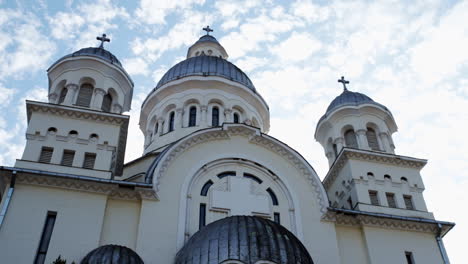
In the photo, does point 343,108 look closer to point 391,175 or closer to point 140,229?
point 391,175

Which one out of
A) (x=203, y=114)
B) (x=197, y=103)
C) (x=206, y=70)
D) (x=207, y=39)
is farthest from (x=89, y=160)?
(x=207, y=39)

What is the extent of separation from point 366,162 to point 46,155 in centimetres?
1276

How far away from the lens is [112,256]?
14.5m

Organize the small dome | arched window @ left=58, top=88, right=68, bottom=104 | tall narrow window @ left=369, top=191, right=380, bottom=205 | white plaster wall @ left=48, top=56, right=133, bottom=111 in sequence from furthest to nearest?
the small dome, white plaster wall @ left=48, top=56, right=133, bottom=111, arched window @ left=58, top=88, right=68, bottom=104, tall narrow window @ left=369, top=191, right=380, bottom=205

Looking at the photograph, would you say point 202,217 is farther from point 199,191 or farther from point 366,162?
point 366,162

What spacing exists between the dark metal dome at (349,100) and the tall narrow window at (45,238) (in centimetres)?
1366

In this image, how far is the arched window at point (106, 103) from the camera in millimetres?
21609

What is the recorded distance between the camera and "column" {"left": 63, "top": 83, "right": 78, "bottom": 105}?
67.6 ft

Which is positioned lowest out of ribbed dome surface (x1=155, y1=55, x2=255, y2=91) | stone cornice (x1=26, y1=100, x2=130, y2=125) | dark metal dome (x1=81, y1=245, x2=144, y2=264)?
dark metal dome (x1=81, y1=245, x2=144, y2=264)

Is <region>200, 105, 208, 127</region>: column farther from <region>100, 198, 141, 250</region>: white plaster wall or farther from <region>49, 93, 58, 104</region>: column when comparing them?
<region>100, 198, 141, 250</region>: white plaster wall

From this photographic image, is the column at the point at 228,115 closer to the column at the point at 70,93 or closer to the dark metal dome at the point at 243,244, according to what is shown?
the column at the point at 70,93

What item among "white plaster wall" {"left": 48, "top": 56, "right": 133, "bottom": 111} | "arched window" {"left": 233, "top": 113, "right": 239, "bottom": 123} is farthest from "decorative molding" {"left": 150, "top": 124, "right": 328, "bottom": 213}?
"arched window" {"left": 233, "top": 113, "right": 239, "bottom": 123}

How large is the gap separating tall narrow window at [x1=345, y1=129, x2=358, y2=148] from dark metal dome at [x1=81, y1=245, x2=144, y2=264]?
484 inches

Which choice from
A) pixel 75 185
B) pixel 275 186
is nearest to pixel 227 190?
pixel 275 186
